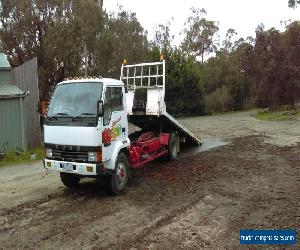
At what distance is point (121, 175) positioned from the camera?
9.29 meters

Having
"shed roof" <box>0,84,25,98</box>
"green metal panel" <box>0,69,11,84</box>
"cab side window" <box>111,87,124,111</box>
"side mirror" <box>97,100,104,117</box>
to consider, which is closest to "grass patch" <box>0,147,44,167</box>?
"shed roof" <box>0,84,25,98</box>

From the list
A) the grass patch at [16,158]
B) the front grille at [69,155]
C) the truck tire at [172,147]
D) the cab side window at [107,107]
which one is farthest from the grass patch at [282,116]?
the front grille at [69,155]

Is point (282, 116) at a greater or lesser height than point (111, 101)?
lesser

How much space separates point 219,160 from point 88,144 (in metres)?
5.83

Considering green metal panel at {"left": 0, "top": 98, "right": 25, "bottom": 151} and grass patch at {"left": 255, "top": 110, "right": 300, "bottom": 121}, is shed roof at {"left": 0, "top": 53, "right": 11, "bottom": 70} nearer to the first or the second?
green metal panel at {"left": 0, "top": 98, "right": 25, "bottom": 151}

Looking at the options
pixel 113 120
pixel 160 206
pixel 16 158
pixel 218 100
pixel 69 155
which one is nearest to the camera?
pixel 160 206

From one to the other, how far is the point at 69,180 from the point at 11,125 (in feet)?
21.7

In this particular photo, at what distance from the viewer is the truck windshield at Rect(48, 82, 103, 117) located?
28.6 feet

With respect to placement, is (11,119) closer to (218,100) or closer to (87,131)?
(87,131)

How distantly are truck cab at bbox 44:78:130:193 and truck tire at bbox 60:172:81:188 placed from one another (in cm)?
75

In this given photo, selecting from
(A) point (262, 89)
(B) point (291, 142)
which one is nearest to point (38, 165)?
(B) point (291, 142)

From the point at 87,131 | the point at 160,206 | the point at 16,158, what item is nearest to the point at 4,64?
the point at 16,158

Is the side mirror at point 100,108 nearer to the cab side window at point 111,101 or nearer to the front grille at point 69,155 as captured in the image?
the cab side window at point 111,101

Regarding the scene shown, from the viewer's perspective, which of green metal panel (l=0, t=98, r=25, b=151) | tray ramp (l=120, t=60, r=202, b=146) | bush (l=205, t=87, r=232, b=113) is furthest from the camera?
bush (l=205, t=87, r=232, b=113)
